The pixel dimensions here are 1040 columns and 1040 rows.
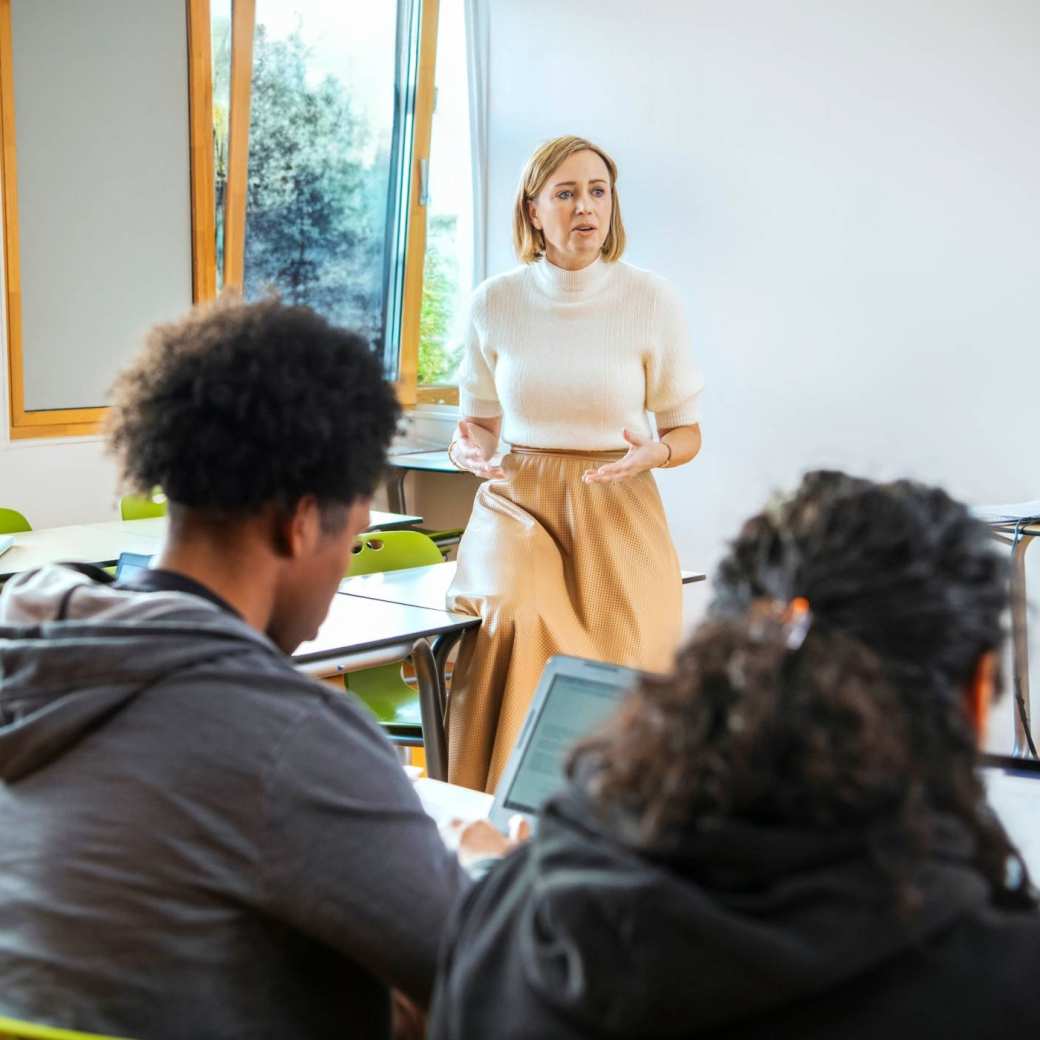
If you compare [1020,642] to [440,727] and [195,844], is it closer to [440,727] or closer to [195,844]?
[440,727]

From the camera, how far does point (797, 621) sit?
2.65 feet

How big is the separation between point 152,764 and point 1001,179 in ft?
12.8

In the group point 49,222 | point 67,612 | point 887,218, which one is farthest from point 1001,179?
point 67,612

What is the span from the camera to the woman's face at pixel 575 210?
3291 mm

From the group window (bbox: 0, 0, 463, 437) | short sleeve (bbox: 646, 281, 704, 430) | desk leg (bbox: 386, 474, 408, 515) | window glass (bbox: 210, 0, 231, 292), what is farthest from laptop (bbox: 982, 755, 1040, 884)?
desk leg (bbox: 386, 474, 408, 515)

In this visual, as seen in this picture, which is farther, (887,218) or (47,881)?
(887,218)

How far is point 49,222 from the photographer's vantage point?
4.56 meters

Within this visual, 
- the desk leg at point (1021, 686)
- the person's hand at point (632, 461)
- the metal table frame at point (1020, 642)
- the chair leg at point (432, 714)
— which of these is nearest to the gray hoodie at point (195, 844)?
the chair leg at point (432, 714)

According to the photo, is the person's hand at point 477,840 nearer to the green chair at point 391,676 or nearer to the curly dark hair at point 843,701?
the curly dark hair at point 843,701

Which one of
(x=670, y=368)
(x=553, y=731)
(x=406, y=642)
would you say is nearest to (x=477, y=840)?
(x=553, y=731)

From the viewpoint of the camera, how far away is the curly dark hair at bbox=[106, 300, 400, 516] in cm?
127

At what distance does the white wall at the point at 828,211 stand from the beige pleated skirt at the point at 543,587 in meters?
1.46

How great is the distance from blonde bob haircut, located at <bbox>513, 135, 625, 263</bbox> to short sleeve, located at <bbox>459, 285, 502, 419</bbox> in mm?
157

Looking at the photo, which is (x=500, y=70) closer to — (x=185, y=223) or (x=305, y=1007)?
(x=185, y=223)
